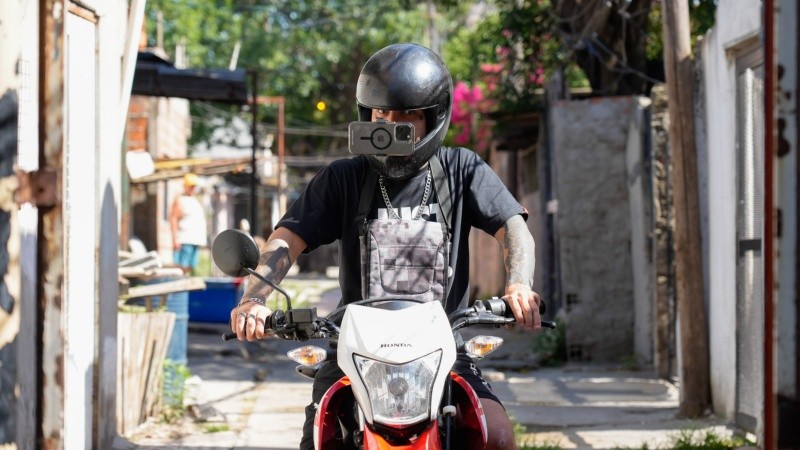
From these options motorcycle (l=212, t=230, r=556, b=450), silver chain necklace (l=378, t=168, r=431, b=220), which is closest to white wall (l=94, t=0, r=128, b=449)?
silver chain necklace (l=378, t=168, r=431, b=220)

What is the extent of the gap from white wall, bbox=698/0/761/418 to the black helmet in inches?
162

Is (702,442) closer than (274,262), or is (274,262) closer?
(274,262)

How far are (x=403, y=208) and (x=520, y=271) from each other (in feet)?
→ 1.61

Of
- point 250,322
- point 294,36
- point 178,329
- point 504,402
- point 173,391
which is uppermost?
point 294,36

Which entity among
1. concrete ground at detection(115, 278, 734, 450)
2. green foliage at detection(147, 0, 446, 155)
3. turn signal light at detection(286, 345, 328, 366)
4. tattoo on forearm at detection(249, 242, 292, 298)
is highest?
green foliage at detection(147, 0, 446, 155)

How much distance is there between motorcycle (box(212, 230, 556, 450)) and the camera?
326 cm

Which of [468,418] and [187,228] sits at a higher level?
[187,228]

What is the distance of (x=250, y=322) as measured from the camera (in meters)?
3.71

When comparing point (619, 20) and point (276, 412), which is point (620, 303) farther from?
point (276, 412)

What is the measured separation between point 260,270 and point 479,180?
0.81 metres

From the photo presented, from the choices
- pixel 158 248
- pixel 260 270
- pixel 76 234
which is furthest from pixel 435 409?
pixel 158 248

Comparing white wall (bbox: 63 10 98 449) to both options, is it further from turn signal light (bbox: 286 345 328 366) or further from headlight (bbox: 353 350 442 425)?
headlight (bbox: 353 350 442 425)

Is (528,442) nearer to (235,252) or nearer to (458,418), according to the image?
(458,418)
